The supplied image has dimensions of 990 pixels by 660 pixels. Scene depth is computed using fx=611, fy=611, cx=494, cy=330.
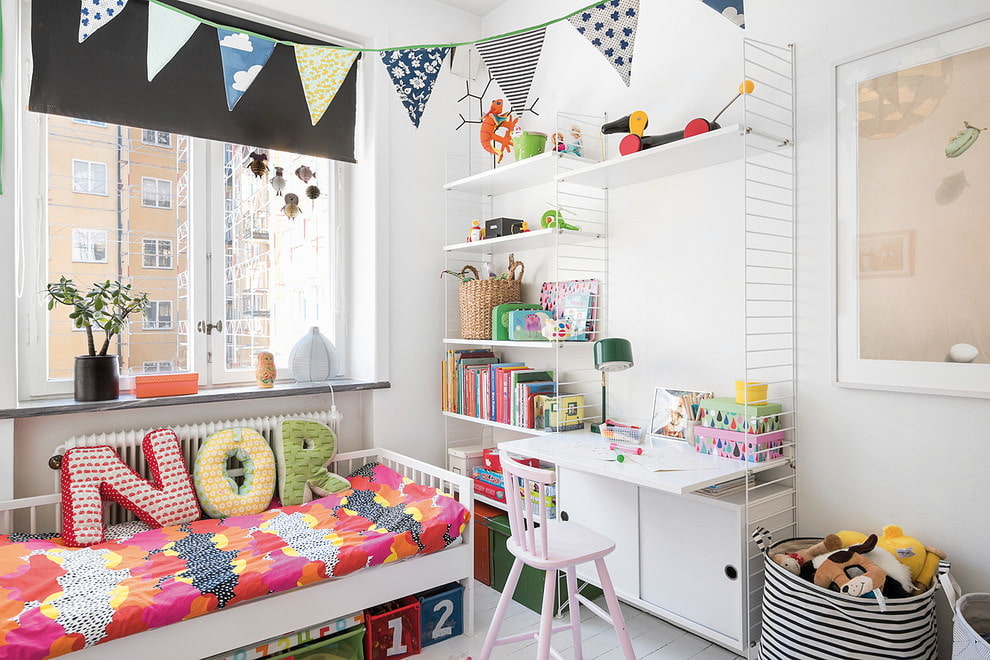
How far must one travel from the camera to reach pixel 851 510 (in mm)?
1928

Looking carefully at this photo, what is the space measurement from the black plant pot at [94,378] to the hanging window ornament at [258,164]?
1.06 m

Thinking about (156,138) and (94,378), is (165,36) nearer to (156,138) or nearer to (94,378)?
(156,138)

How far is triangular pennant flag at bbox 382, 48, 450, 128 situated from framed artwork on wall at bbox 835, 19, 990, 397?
1.47 meters

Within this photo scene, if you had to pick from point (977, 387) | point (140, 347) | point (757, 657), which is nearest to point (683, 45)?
point (977, 387)

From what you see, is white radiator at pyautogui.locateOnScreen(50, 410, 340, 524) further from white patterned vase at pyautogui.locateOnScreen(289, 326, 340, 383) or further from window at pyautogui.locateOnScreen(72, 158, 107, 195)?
window at pyautogui.locateOnScreen(72, 158, 107, 195)

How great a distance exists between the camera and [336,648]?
204 cm

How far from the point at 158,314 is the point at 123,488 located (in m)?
0.77

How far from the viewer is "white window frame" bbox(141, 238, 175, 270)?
8.52 ft

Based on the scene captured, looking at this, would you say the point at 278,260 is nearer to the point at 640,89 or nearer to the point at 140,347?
the point at 140,347

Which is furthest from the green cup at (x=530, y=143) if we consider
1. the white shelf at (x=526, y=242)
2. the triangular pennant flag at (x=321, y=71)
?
the triangular pennant flag at (x=321, y=71)

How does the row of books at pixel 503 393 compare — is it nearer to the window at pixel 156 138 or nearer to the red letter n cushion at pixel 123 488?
the red letter n cushion at pixel 123 488

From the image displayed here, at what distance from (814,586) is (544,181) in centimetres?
202

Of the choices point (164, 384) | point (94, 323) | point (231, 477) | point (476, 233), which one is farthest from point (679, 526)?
point (94, 323)

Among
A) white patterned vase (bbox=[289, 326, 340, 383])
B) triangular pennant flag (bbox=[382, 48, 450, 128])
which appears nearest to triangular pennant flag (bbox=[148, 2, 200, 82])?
triangular pennant flag (bbox=[382, 48, 450, 128])
